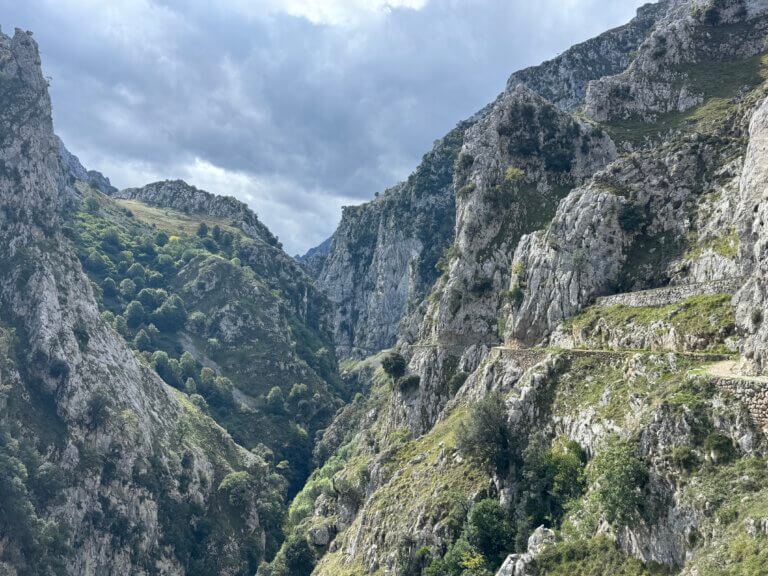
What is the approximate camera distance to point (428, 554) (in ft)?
175

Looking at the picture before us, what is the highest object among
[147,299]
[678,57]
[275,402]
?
[678,57]

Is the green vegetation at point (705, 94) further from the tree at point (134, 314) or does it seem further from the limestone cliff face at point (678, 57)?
the tree at point (134, 314)

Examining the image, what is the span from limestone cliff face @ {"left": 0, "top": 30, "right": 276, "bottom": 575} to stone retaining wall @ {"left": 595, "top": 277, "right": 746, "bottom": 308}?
9243cm

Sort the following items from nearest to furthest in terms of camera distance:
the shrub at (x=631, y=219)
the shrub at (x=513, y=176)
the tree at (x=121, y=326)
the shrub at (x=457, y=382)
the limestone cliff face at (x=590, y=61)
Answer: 1. the shrub at (x=631, y=219)
2. the shrub at (x=457, y=382)
3. the shrub at (x=513, y=176)
4. the tree at (x=121, y=326)
5. the limestone cliff face at (x=590, y=61)

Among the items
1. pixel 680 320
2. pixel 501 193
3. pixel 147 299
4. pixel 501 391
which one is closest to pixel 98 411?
pixel 501 391

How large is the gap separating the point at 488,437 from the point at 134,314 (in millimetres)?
166790

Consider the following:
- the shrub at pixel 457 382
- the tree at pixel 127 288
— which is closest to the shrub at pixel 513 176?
the shrub at pixel 457 382

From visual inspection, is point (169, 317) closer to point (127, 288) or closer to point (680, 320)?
point (127, 288)

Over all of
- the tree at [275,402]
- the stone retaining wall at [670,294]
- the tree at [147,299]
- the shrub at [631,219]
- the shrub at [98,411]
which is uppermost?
the tree at [147,299]

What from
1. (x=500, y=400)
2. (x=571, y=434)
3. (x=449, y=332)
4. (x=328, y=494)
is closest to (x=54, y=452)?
(x=328, y=494)

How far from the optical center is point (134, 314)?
7347 inches

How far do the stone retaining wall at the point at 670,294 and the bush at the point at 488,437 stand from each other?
19.7 meters

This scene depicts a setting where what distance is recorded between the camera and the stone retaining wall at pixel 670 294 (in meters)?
50.2

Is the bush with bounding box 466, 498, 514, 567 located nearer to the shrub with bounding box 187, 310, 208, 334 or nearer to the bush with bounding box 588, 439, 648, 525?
the bush with bounding box 588, 439, 648, 525
